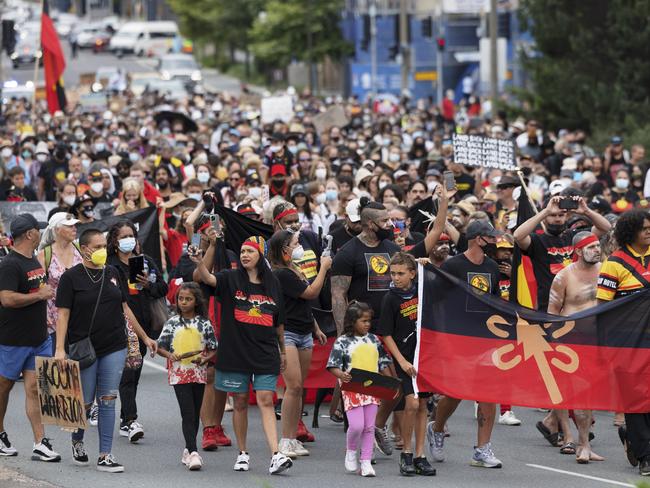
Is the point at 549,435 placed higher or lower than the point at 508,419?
higher

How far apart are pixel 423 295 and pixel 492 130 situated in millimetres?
15888

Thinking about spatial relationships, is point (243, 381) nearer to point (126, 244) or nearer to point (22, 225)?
point (126, 244)

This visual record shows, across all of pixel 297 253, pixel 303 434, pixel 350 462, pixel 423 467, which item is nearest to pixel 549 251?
pixel 297 253

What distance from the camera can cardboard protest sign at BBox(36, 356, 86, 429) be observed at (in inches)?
435

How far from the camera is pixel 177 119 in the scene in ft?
117

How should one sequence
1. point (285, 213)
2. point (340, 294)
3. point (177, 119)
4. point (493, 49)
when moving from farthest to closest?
point (177, 119) → point (493, 49) → point (285, 213) → point (340, 294)

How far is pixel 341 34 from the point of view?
6788 cm

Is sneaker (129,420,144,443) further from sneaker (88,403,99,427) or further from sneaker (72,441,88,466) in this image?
sneaker (72,441,88,466)

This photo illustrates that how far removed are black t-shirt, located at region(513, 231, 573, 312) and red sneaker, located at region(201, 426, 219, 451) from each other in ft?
8.91

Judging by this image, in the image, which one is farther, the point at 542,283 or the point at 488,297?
the point at 542,283

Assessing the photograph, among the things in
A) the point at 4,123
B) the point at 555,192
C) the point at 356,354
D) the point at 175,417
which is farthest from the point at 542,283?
the point at 4,123

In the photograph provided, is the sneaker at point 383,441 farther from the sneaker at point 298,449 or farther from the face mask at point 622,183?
the face mask at point 622,183

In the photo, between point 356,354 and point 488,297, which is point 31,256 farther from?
point 488,297

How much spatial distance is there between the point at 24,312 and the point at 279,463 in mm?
2152
